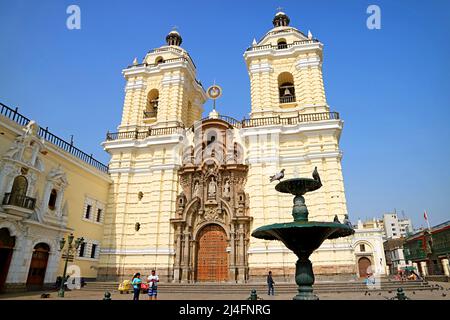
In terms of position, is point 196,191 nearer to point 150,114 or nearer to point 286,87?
point 150,114

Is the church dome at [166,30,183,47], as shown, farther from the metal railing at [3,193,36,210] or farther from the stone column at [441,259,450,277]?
the stone column at [441,259,450,277]

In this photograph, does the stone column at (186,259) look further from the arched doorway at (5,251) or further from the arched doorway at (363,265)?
the arched doorway at (363,265)

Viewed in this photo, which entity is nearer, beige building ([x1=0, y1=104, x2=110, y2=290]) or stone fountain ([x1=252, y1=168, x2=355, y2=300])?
stone fountain ([x1=252, y1=168, x2=355, y2=300])

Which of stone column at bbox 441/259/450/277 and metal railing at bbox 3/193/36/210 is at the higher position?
metal railing at bbox 3/193/36/210

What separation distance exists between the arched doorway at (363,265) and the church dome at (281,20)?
95.6ft

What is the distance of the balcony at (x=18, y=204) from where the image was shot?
570 inches

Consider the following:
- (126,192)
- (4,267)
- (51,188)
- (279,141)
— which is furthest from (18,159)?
(279,141)

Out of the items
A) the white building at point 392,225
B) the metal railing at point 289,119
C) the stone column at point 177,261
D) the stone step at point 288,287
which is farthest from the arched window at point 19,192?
the white building at point 392,225

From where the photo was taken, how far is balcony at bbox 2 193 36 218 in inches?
570

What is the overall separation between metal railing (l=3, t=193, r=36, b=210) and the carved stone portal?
8.89 metres

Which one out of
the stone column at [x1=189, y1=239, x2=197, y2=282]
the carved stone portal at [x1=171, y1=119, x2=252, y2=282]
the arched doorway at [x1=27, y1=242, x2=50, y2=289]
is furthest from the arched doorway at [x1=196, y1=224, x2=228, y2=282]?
the arched doorway at [x1=27, y1=242, x2=50, y2=289]

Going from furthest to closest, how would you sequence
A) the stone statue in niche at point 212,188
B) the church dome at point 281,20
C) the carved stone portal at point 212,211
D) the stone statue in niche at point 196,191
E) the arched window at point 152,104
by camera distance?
the church dome at point 281,20 → the arched window at point 152,104 → the stone statue in niche at point 196,191 → the stone statue in niche at point 212,188 → the carved stone portal at point 212,211

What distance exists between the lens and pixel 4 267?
579 inches
